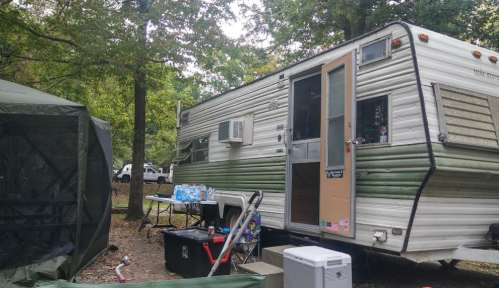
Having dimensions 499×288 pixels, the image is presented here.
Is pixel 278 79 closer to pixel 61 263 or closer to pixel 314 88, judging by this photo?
pixel 314 88

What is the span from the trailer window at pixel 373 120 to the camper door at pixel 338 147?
0.21 m

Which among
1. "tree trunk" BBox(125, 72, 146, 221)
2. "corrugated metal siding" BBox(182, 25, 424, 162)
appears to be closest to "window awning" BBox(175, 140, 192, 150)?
"corrugated metal siding" BBox(182, 25, 424, 162)

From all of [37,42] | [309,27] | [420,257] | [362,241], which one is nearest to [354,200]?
[362,241]

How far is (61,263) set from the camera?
4691mm

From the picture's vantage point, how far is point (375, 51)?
4.65 meters

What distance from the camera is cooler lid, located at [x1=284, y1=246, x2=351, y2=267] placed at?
3400mm

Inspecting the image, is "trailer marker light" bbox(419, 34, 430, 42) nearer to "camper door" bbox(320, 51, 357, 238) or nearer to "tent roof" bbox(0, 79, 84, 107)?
"camper door" bbox(320, 51, 357, 238)

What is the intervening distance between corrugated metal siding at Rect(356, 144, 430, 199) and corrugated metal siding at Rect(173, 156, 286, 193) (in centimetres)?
157

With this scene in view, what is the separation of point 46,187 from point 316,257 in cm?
382

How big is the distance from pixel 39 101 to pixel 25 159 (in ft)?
3.54

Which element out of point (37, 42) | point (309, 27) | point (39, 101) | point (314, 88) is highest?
point (309, 27)

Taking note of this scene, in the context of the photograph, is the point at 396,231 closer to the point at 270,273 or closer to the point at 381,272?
the point at 270,273

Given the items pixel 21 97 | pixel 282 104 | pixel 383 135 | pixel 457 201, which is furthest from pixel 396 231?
pixel 21 97

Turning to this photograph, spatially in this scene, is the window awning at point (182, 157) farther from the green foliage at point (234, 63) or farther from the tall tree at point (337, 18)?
the tall tree at point (337, 18)
